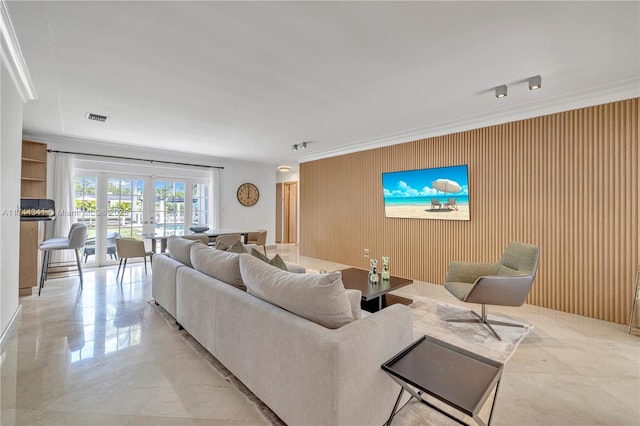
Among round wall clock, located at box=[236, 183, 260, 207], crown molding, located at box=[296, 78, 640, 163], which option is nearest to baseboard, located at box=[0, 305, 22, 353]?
round wall clock, located at box=[236, 183, 260, 207]

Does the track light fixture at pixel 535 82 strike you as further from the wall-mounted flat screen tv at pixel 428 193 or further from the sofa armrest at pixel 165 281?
the sofa armrest at pixel 165 281

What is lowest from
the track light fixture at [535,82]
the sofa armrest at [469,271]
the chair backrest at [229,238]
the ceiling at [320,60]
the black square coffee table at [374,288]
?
the black square coffee table at [374,288]

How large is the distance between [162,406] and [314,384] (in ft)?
3.46

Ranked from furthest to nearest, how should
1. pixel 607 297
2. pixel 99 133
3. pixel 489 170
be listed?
pixel 99 133 → pixel 489 170 → pixel 607 297

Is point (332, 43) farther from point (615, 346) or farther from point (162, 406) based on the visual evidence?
point (615, 346)

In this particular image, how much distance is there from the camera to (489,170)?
12.5 ft

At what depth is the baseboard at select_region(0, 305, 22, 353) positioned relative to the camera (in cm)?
237

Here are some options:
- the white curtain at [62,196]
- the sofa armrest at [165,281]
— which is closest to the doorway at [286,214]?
the white curtain at [62,196]

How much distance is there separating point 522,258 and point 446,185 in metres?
1.60

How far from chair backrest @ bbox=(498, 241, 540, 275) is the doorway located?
6763 mm

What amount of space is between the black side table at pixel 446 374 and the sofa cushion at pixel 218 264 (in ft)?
3.98

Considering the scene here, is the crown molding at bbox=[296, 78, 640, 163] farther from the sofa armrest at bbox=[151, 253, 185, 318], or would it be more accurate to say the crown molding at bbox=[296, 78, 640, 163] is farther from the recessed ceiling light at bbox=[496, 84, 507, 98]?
the sofa armrest at bbox=[151, 253, 185, 318]

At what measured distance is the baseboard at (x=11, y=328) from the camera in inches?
93.4

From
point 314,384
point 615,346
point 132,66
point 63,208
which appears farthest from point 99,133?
point 615,346
